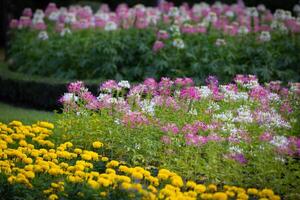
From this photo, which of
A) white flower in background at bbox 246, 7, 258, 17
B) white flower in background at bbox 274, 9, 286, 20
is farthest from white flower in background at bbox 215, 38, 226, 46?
white flower in background at bbox 246, 7, 258, 17

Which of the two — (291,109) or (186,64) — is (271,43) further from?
(291,109)

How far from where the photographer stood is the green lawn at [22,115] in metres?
8.84

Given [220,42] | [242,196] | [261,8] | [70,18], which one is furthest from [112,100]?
[261,8]

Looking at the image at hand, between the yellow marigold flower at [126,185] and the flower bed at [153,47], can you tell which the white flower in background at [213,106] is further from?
the flower bed at [153,47]

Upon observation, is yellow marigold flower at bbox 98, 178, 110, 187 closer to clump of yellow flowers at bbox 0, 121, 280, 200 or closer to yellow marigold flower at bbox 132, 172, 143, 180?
clump of yellow flowers at bbox 0, 121, 280, 200

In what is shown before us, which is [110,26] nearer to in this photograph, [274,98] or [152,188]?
[274,98]

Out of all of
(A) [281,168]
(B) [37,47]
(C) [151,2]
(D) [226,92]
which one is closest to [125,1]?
(C) [151,2]

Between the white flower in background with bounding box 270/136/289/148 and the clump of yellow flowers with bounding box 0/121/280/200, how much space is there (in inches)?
18.3

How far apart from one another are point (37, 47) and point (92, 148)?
231 inches

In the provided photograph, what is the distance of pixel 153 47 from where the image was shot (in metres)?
10.8

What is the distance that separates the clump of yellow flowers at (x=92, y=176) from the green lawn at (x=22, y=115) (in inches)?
77.5

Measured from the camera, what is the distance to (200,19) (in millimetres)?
13508

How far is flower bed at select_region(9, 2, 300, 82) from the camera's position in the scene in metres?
10.5

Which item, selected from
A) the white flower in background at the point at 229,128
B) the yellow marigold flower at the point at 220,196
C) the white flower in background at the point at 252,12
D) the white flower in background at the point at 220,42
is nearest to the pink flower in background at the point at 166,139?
the white flower in background at the point at 229,128
